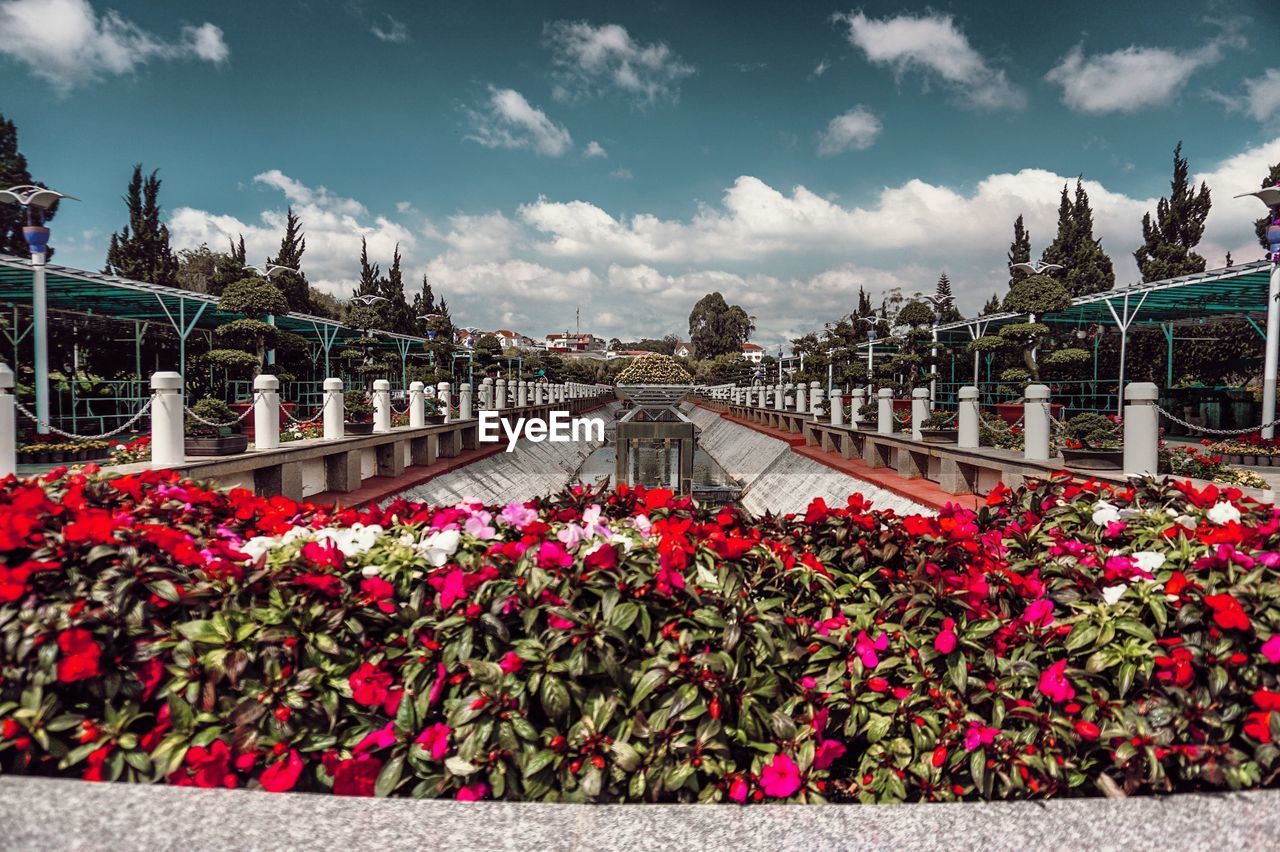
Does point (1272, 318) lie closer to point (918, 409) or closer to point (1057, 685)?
point (918, 409)

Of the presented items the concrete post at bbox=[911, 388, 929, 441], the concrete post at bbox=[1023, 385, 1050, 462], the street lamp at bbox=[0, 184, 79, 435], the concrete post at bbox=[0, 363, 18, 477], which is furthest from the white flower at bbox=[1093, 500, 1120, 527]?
the street lamp at bbox=[0, 184, 79, 435]

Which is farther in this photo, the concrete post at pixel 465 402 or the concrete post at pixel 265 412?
the concrete post at pixel 465 402

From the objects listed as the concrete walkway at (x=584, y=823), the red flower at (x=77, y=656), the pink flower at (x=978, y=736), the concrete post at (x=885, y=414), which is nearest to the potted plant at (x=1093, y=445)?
the concrete post at (x=885, y=414)

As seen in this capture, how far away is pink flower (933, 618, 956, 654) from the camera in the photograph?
1.92 metres

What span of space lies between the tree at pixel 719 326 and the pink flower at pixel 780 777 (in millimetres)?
87002

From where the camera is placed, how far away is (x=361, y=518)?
2.85 metres

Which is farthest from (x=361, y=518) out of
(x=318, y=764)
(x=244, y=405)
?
(x=244, y=405)

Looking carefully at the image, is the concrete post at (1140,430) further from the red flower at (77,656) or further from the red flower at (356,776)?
the red flower at (77,656)

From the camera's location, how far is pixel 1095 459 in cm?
698

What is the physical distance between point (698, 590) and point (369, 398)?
12.3 metres

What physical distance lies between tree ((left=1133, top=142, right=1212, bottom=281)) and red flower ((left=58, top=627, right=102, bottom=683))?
34687 millimetres

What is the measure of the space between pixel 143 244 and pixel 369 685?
3970cm

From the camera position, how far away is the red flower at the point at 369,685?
1.79 m

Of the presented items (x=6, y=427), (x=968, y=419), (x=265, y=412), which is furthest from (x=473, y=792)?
(x=968, y=419)
